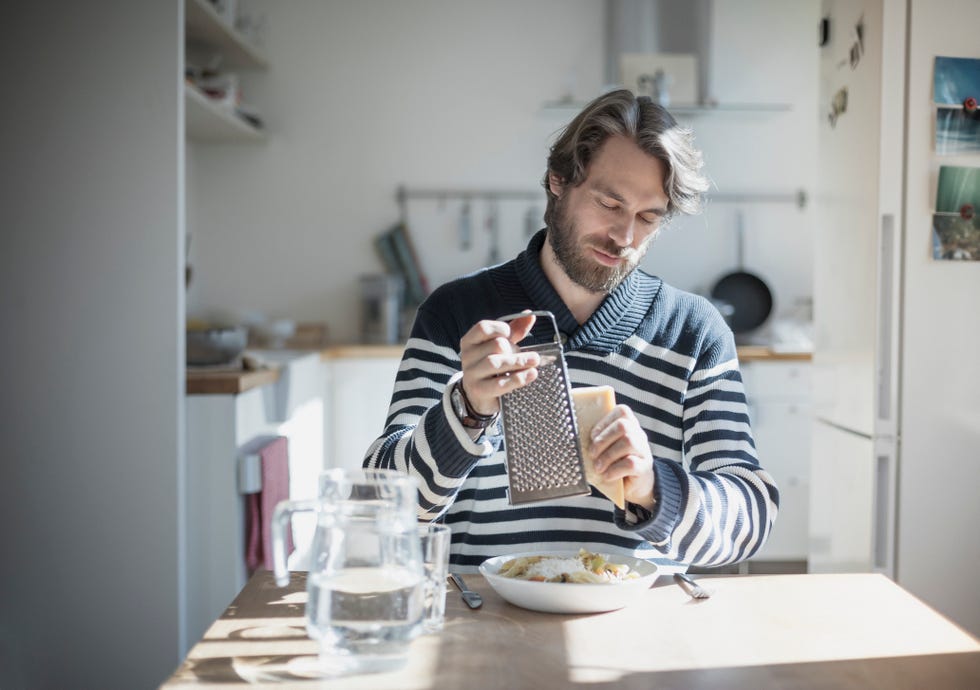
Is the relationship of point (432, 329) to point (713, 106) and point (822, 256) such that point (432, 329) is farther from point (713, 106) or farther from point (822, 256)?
point (713, 106)

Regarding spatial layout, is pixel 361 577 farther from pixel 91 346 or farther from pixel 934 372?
pixel 934 372

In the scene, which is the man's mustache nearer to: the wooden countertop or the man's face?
the man's face

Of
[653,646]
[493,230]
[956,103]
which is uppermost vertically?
[956,103]

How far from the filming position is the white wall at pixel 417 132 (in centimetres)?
406

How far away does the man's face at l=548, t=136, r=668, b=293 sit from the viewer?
1.46m

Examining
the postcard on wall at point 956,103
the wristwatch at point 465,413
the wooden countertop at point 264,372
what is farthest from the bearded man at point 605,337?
the postcard on wall at point 956,103

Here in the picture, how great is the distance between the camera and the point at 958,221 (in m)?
2.39

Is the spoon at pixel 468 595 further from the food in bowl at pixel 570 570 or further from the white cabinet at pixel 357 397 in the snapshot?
the white cabinet at pixel 357 397

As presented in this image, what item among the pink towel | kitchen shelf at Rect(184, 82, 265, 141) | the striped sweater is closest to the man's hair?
the striped sweater

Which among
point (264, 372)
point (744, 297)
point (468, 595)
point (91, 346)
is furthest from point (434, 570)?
point (744, 297)

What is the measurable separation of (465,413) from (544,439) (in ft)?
0.50

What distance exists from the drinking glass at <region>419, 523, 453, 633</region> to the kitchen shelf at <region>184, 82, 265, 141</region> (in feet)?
7.43

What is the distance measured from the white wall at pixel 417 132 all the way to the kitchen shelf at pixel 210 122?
0.15 meters

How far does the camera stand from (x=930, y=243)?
2395 millimetres
